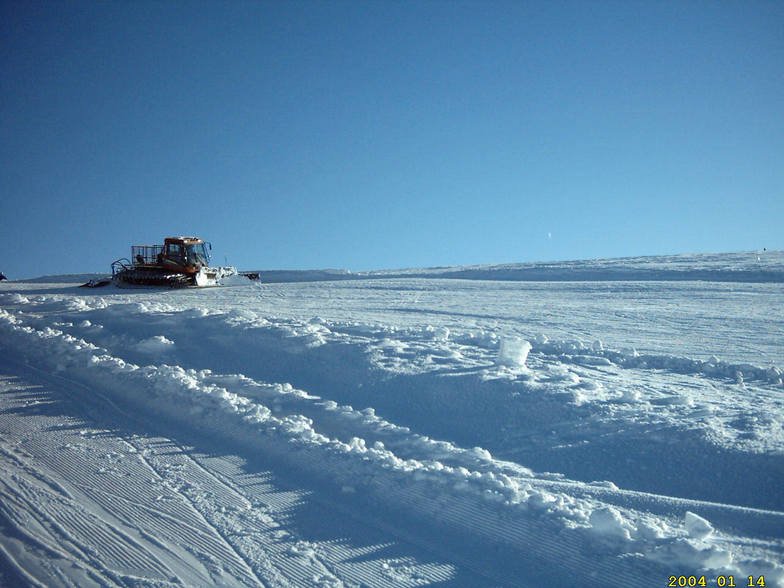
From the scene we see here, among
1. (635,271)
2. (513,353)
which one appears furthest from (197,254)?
(513,353)

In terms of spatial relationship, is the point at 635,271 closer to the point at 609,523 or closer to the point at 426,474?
the point at 426,474

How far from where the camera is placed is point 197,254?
24.0 m

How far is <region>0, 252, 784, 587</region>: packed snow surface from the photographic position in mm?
3625

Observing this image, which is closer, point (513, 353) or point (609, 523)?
point (609, 523)

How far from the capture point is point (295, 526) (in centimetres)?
406

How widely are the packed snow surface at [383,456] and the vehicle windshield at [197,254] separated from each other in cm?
1368

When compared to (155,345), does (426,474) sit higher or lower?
lower

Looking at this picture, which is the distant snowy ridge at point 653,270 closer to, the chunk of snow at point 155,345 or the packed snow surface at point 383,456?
the packed snow surface at point 383,456

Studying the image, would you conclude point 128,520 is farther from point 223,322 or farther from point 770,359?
point 770,359

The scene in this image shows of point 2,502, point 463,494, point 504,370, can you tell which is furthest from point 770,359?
point 2,502

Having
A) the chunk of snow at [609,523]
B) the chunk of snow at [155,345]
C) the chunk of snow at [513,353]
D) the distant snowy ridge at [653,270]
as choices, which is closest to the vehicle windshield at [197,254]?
the distant snowy ridge at [653,270]

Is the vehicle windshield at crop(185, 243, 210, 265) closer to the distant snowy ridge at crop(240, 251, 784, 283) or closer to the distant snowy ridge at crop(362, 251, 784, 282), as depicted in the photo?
the distant snowy ridge at crop(240, 251, 784, 283)

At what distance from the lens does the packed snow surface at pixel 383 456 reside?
362 cm

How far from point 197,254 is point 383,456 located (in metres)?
20.9
